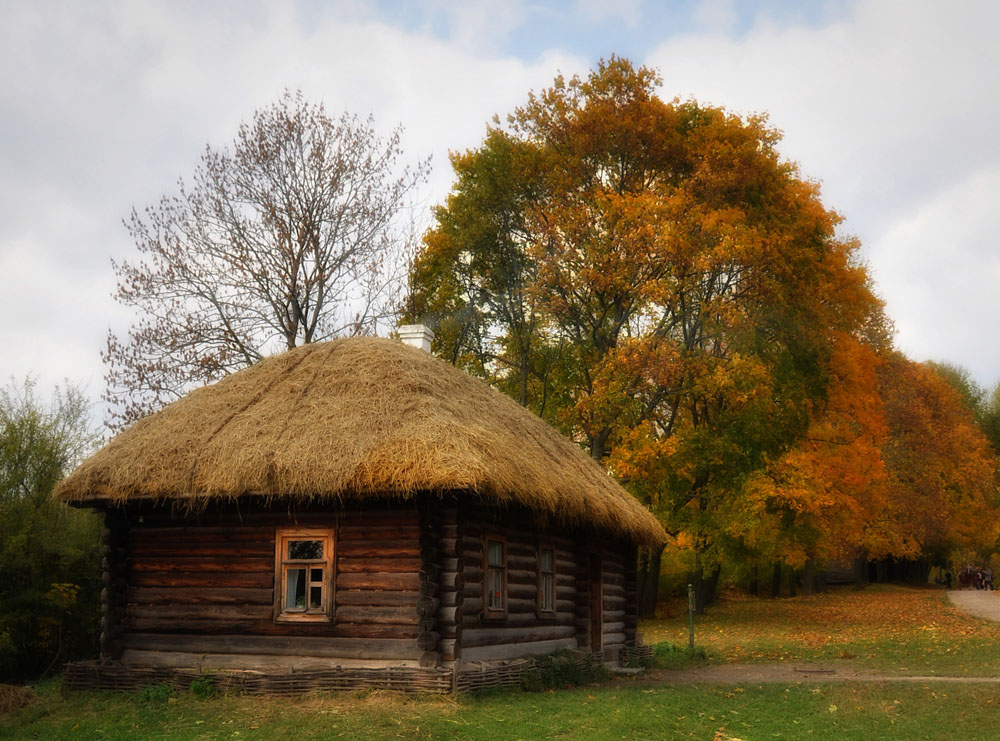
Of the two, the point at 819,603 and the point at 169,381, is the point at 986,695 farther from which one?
the point at 819,603

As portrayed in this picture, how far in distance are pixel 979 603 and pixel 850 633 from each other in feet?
54.0

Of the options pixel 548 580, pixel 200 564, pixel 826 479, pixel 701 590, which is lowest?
pixel 701 590

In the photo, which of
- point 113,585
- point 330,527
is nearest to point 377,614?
point 330,527

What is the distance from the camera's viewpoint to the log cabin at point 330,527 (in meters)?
15.0

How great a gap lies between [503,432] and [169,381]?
44.5 ft

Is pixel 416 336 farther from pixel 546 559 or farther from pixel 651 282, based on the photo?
pixel 651 282

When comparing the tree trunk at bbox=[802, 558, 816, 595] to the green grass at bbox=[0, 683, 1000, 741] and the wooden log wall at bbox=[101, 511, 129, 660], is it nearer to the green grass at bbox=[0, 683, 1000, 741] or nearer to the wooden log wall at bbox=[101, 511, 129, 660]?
the green grass at bbox=[0, 683, 1000, 741]

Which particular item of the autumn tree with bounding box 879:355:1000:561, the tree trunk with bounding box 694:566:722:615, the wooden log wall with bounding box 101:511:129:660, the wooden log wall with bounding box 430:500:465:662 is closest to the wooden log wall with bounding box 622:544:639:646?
the wooden log wall with bounding box 430:500:465:662

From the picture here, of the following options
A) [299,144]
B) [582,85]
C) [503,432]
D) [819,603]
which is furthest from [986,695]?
[819,603]

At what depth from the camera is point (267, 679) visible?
15.2m

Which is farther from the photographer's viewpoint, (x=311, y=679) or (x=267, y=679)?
(x=267, y=679)

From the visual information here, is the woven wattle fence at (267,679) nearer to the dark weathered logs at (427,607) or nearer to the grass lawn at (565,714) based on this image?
the grass lawn at (565,714)

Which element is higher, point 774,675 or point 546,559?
point 546,559

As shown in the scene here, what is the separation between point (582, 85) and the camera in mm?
29578
